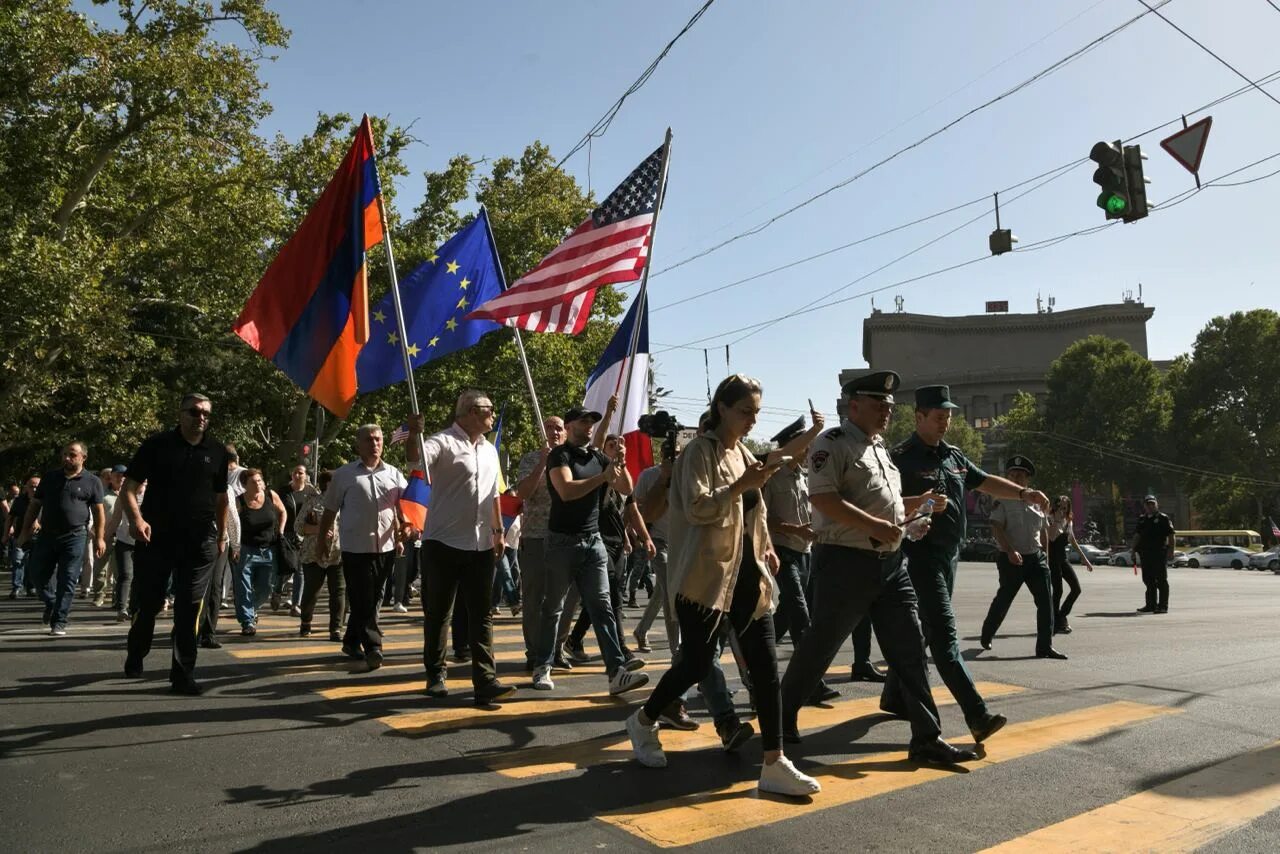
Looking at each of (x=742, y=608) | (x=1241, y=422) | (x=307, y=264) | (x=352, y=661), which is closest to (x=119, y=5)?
(x=307, y=264)

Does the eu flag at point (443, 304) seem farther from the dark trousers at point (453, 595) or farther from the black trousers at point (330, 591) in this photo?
the dark trousers at point (453, 595)

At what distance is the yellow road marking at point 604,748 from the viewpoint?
16.3ft

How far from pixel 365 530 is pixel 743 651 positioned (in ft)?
14.1

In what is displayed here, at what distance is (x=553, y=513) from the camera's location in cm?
716

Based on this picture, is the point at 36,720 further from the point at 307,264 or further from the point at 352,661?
the point at 307,264

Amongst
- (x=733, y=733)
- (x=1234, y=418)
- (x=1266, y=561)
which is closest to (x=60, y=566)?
(x=733, y=733)

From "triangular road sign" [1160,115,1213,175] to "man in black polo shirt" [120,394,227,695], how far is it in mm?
11210

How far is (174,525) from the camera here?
695 centimetres

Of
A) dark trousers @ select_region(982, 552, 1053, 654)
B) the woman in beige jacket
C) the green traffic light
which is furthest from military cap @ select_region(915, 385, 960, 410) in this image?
the green traffic light

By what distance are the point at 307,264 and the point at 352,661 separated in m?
3.23

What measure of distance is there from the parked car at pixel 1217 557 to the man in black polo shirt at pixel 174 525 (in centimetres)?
5689

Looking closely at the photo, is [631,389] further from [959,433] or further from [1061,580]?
[959,433]

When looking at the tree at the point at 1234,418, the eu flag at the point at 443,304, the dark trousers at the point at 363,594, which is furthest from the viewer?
the tree at the point at 1234,418

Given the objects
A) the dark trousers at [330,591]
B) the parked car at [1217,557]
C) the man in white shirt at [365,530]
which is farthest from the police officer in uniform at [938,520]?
the parked car at [1217,557]
